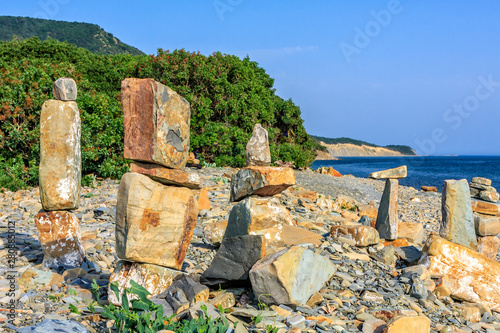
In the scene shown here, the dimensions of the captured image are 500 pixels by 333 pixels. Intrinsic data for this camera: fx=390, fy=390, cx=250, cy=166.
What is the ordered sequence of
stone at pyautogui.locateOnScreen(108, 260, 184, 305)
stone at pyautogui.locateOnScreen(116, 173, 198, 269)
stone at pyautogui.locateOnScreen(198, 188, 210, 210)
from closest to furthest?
stone at pyautogui.locateOnScreen(116, 173, 198, 269) → stone at pyautogui.locateOnScreen(108, 260, 184, 305) → stone at pyautogui.locateOnScreen(198, 188, 210, 210)

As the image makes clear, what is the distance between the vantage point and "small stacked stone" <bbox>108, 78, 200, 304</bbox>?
4.28 meters

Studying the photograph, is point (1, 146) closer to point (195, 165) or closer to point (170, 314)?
point (195, 165)

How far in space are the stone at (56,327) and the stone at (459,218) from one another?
644 centimetres

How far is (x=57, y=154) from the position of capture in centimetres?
559

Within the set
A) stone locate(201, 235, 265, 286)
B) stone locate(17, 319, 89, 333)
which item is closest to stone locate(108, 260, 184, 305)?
stone locate(201, 235, 265, 286)

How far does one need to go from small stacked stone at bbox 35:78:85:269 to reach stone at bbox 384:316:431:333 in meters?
4.38

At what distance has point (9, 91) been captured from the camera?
1266 cm

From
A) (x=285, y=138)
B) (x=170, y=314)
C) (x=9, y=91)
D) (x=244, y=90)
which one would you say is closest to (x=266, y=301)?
(x=170, y=314)

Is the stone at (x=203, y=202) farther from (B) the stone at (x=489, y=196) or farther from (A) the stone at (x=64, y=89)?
(B) the stone at (x=489, y=196)

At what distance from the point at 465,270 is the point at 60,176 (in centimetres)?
652

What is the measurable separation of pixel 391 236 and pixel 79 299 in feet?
19.9

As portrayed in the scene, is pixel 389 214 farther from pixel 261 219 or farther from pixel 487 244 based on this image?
pixel 261 219

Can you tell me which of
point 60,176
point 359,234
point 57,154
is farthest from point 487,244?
point 57,154

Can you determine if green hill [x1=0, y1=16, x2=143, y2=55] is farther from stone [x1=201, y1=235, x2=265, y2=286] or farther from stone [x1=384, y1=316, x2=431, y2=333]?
stone [x1=384, y1=316, x2=431, y2=333]
